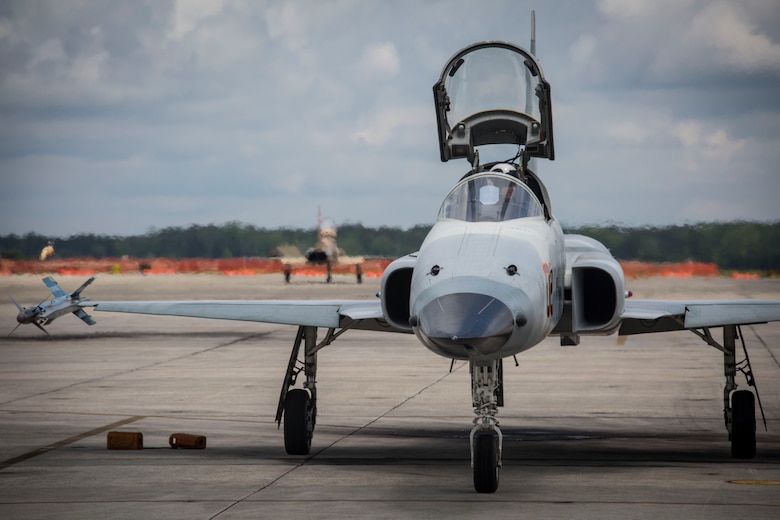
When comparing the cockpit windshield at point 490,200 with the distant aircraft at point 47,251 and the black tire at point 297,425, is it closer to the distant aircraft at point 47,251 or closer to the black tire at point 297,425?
the black tire at point 297,425

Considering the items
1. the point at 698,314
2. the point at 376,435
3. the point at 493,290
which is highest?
the point at 493,290

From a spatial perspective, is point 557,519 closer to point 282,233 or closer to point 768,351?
point 768,351

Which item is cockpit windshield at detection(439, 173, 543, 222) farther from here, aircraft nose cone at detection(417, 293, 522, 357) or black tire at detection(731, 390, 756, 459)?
black tire at detection(731, 390, 756, 459)

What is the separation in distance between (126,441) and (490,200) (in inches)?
201

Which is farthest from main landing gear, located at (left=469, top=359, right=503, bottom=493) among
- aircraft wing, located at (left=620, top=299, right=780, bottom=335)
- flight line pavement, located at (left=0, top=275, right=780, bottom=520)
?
aircraft wing, located at (left=620, top=299, right=780, bottom=335)

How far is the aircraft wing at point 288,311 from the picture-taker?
42.1 ft

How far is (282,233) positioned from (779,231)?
89.7 feet

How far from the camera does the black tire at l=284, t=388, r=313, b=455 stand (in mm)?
12938

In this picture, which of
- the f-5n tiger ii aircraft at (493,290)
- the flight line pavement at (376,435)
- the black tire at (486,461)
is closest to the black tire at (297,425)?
the f-5n tiger ii aircraft at (493,290)

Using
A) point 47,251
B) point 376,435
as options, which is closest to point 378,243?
point 47,251

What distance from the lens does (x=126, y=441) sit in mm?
13570

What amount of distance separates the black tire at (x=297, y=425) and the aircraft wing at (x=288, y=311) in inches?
33.3

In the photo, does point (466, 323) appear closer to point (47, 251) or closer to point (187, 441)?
point (187, 441)

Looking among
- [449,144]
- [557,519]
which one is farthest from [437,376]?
[557,519]
